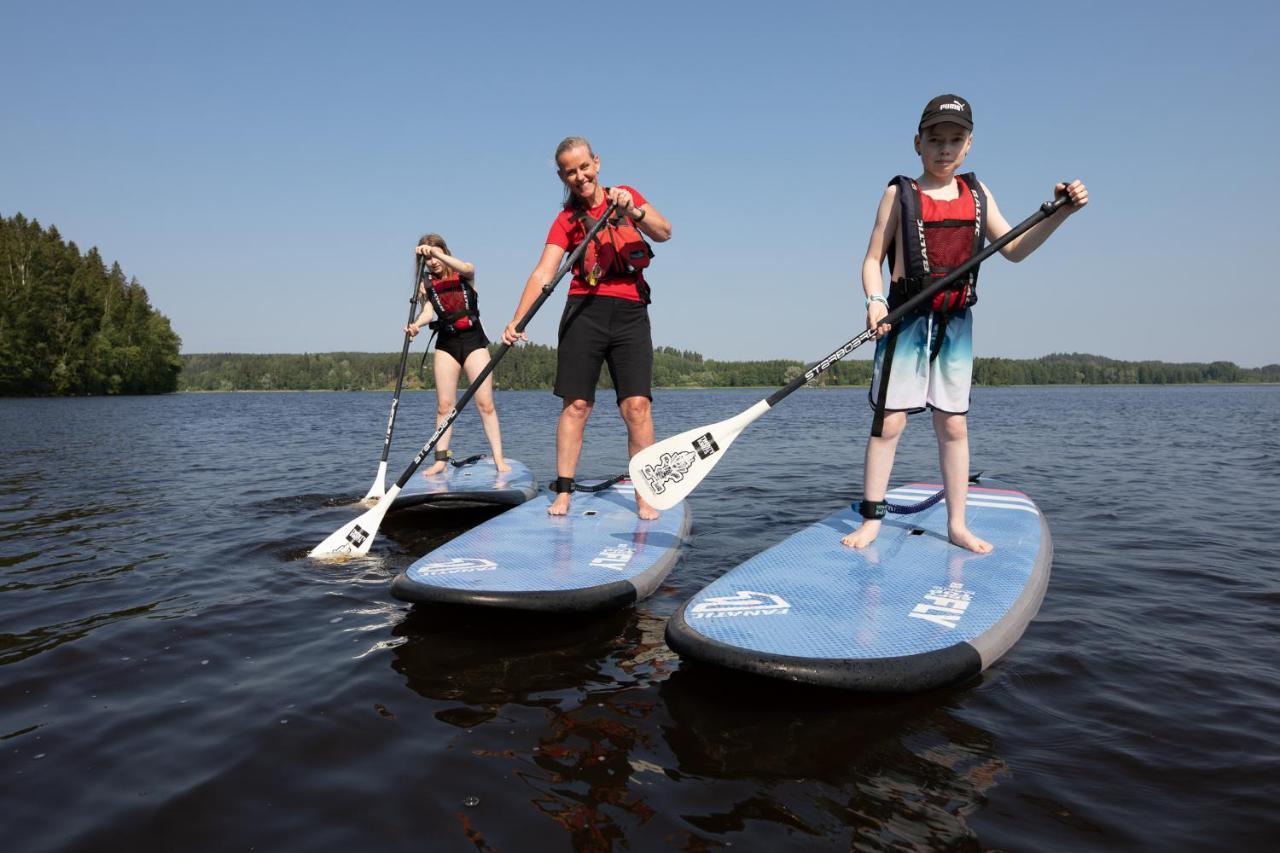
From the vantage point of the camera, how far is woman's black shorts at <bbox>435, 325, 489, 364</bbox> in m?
8.67

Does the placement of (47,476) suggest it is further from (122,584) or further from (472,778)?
(472,778)

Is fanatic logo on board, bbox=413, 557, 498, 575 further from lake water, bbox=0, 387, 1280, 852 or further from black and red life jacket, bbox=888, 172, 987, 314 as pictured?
black and red life jacket, bbox=888, 172, 987, 314

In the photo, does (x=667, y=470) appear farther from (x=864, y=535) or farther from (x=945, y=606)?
(x=945, y=606)

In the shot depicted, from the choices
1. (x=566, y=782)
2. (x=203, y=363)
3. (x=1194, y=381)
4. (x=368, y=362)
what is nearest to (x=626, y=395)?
(x=566, y=782)

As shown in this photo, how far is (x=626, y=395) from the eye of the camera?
18.6ft

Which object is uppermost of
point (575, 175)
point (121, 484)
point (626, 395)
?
point (575, 175)

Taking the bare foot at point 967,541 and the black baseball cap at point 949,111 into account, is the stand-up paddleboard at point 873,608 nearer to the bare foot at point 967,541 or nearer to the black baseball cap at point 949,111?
the bare foot at point 967,541

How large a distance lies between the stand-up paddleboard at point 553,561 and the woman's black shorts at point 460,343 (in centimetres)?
338

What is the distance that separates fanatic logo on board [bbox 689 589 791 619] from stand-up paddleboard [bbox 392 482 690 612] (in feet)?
2.27

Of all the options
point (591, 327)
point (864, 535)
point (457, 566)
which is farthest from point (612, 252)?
point (864, 535)

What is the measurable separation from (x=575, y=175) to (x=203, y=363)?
186883mm

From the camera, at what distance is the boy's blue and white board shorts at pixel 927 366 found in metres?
4.38

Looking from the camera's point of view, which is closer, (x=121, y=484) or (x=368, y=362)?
(x=121, y=484)

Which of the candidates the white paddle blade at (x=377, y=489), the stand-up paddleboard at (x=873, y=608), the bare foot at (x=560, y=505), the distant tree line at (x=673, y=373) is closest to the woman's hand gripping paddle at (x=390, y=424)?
the white paddle blade at (x=377, y=489)
